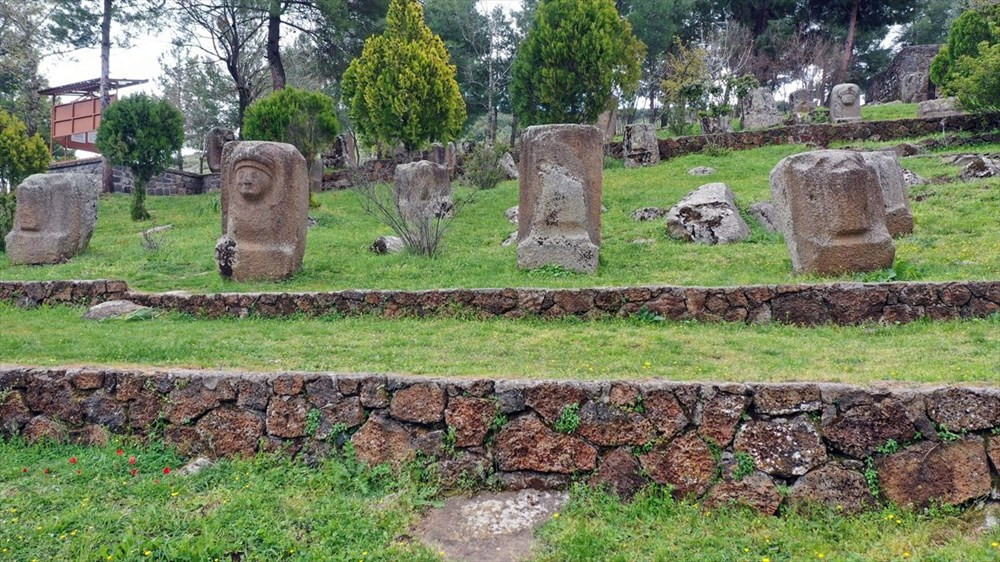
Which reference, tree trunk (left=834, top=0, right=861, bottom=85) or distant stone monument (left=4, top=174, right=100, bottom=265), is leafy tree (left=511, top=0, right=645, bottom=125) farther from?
tree trunk (left=834, top=0, right=861, bottom=85)

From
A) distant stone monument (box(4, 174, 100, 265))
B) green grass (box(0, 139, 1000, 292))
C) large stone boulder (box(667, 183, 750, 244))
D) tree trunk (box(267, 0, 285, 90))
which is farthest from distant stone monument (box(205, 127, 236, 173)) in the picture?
large stone boulder (box(667, 183, 750, 244))

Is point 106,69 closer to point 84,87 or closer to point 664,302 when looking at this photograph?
point 84,87

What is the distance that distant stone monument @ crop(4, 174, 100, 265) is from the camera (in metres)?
11.1

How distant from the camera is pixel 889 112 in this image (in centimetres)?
2319

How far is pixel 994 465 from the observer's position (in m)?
3.63

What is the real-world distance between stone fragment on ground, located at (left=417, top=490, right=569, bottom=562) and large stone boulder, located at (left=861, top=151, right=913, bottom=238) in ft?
25.3

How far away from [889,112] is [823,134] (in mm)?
6483

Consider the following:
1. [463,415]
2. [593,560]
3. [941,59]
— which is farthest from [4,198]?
[941,59]

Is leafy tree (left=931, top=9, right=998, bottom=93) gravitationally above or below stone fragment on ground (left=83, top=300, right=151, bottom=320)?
above

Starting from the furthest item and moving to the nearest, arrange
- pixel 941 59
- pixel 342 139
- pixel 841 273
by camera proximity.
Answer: pixel 342 139, pixel 941 59, pixel 841 273

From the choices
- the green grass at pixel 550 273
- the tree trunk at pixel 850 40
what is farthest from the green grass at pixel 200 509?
the tree trunk at pixel 850 40

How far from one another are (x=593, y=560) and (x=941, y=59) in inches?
894

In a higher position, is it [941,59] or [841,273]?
[941,59]

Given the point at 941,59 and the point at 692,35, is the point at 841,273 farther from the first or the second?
the point at 692,35
